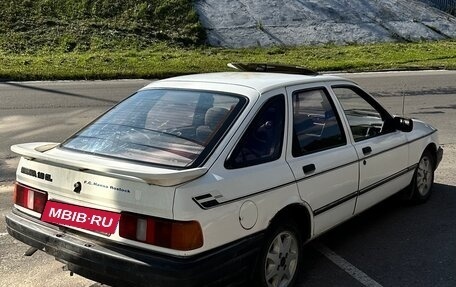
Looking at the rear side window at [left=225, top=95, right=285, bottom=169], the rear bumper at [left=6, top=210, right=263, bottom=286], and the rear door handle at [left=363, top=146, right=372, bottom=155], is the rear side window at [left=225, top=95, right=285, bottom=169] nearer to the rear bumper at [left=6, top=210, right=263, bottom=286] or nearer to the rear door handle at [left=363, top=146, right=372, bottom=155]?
the rear bumper at [left=6, top=210, right=263, bottom=286]

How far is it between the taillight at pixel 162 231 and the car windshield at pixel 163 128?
39 cm

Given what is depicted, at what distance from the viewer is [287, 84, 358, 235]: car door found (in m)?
3.87

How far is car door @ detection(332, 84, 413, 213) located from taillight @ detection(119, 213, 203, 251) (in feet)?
6.35

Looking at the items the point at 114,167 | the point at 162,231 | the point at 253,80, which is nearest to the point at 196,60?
the point at 253,80

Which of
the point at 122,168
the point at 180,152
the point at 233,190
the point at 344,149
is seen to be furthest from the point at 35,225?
the point at 344,149

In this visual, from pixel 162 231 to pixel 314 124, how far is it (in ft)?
5.48

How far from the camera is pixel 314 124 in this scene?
13.8 feet

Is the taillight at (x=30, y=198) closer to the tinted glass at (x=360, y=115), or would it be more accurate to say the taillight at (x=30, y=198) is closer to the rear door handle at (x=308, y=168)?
the rear door handle at (x=308, y=168)

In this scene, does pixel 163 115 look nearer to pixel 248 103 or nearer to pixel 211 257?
pixel 248 103

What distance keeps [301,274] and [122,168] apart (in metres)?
1.71

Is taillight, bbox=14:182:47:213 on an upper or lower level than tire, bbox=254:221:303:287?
upper

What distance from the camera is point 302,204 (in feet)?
12.5

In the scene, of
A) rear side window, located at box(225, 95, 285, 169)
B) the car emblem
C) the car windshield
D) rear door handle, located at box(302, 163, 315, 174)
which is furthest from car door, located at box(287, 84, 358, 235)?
the car emblem

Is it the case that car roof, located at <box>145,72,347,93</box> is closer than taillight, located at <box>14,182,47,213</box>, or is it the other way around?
taillight, located at <box>14,182,47,213</box>
